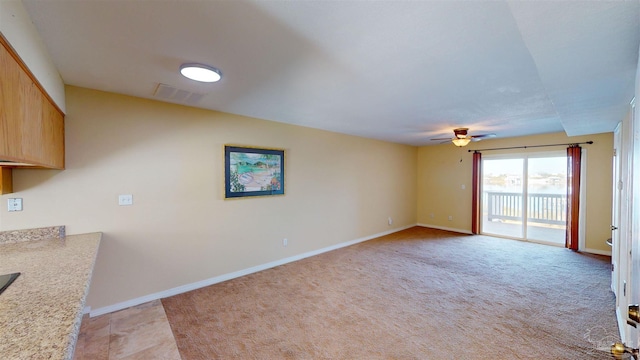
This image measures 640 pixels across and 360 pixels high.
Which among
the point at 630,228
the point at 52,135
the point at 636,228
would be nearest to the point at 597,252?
the point at 630,228

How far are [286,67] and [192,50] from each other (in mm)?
685

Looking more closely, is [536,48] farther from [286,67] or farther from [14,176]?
[14,176]

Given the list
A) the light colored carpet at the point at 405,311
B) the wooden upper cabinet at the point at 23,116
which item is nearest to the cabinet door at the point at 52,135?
the wooden upper cabinet at the point at 23,116

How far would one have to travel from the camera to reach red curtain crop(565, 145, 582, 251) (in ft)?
15.4

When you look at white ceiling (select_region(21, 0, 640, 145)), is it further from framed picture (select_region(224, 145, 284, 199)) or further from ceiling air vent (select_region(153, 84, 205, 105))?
framed picture (select_region(224, 145, 284, 199))

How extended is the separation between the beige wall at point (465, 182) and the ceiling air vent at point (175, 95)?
19.4ft

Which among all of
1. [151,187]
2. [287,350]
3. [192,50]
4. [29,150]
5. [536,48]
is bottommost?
[287,350]

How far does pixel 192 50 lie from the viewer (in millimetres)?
1773

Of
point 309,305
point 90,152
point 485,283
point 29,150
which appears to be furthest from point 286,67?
point 485,283

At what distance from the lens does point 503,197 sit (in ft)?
19.2

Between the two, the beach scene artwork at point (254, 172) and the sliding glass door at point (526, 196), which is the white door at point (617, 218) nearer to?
the sliding glass door at point (526, 196)

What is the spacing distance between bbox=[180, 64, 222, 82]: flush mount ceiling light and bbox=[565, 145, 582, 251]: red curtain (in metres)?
6.19

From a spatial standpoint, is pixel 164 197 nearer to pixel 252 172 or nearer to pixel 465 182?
pixel 252 172

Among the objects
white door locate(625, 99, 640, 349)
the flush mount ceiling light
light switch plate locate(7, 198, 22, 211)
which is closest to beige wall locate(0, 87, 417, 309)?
light switch plate locate(7, 198, 22, 211)
